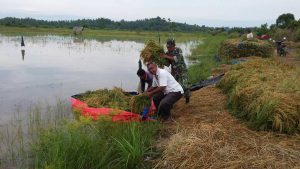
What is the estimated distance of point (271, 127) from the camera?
5590mm

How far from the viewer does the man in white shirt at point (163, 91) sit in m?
6.20

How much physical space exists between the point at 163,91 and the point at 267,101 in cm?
169

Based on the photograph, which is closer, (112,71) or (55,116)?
(55,116)

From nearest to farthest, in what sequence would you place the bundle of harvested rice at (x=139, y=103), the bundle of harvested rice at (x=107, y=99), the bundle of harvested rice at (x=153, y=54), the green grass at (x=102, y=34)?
the bundle of harvested rice at (x=139, y=103) → the bundle of harvested rice at (x=107, y=99) → the bundle of harvested rice at (x=153, y=54) → the green grass at (x=102, y=34)

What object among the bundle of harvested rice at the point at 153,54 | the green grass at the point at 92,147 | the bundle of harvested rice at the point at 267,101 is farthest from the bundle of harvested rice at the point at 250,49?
the green grass at the point at 92,147

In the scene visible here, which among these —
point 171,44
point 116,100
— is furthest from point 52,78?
point 171,44

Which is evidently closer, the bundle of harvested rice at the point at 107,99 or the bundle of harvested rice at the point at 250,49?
the bundle of harvested rice at the point at 107,99

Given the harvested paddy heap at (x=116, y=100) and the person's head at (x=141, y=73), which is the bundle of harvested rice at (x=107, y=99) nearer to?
the harvested paddy heap at (x=116, y=100)

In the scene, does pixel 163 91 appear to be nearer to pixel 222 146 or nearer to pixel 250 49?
pixel 222 146

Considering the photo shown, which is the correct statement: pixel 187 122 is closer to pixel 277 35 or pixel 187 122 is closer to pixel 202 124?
pixel 202 124

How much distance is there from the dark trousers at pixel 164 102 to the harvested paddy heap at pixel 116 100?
0.18m

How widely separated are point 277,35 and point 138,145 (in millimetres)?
28590

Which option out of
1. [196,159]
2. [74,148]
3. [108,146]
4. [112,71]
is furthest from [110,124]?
[112,71]

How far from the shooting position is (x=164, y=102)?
6.24 metres
